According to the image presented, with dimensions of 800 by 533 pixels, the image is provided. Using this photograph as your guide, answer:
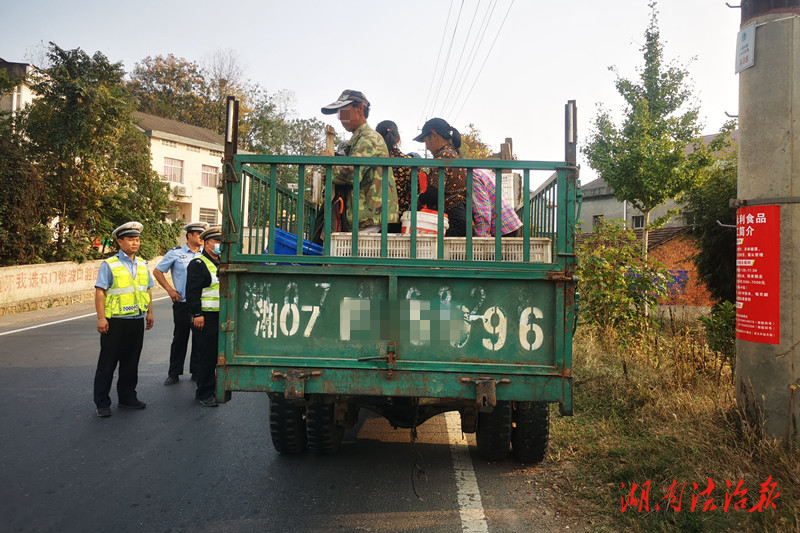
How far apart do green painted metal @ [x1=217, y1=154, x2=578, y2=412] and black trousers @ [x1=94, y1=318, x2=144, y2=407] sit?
290cm

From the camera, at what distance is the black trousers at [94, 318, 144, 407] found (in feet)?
18.6

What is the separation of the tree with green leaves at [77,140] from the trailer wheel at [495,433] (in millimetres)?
17189

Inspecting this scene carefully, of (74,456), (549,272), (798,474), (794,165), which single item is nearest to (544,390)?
(549,272)

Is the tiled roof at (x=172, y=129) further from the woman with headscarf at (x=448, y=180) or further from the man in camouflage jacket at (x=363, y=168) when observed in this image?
the man in camouflage jacket at (x=363, y=168)

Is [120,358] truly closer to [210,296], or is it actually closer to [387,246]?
[210,296]

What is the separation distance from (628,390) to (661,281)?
2.42 meters

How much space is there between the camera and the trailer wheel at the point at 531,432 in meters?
4.09

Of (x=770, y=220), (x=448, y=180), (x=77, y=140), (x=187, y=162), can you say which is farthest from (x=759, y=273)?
(x=187, y=162)

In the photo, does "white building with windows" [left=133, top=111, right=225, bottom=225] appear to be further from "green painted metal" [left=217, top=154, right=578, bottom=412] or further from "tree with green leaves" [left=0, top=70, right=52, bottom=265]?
"green painted metal" [left=217, top=154, right=578, bottom=412]

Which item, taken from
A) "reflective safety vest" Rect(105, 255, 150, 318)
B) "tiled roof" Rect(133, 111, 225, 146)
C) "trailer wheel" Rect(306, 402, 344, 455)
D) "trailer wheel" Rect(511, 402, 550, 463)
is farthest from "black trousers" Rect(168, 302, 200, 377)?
"tiled roof" Rect(133, 111, 225, 146)

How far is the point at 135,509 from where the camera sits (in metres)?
3.56

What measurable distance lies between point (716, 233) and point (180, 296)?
868 centimetres

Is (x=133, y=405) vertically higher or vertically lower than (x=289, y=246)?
lower

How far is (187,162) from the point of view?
3766 centimetres
